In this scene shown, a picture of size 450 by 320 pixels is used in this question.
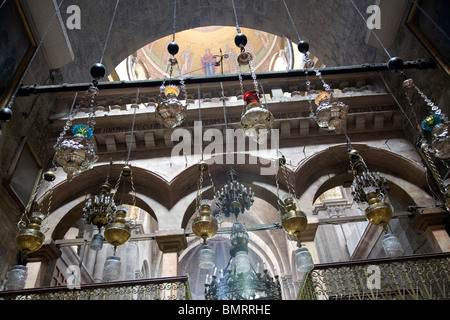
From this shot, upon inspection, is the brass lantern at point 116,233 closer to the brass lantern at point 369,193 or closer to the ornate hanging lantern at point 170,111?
the ornate hanging lantern at point 170,111

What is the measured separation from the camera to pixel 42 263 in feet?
21.0

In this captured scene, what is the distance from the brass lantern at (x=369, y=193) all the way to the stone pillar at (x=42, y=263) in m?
5.48

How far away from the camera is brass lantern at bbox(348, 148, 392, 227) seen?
4141 mm

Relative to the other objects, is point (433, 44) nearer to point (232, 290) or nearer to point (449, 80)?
point (449, 80)

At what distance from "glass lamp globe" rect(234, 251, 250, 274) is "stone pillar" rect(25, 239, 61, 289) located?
3555 millimetres

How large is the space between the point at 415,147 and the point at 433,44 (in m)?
2.31

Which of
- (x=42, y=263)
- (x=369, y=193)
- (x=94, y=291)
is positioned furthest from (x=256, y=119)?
(x=42, y=263)

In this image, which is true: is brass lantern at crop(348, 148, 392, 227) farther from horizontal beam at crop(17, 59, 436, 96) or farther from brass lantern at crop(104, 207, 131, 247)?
brass lantern at crop(104, 207, 131, 247)

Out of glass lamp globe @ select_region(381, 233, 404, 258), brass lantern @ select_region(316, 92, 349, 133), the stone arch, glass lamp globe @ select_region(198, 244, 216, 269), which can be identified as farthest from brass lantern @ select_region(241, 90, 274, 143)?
the stone arch

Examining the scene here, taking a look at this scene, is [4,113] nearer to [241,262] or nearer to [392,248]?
[241,262]

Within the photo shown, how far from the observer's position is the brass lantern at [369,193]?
4.14 m

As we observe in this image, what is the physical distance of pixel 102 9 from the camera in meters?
8.88

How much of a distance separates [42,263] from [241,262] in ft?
12.4
